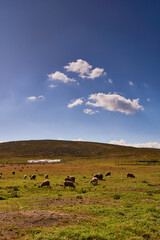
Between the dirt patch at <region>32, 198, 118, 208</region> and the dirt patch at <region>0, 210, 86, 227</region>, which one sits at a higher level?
the dirt patch at <region>0, 210, 86, 227</region>

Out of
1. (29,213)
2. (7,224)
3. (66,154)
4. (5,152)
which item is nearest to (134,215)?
(29,213)

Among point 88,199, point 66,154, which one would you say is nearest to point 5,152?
point 66,154

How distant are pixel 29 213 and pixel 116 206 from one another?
651cm

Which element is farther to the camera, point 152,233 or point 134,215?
point 134,215

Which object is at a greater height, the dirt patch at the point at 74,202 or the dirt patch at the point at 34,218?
the dirt patch at the point at 34,218

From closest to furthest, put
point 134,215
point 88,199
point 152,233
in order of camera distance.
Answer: point 152,233, point 134,215, point 88,199

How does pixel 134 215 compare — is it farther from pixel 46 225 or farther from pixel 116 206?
pixel 46 225

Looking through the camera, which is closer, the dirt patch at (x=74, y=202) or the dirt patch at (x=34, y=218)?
the dirt patch at (x=34, y=218)

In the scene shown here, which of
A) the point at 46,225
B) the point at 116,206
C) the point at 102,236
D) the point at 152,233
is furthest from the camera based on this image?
the point at 116,206

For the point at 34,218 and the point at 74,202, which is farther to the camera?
the point at 74,202

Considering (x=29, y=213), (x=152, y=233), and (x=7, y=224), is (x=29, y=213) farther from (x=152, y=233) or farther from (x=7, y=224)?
(x=152, y=233)

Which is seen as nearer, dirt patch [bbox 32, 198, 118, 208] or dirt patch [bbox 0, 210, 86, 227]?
dirt patch [bbox 0, 210, 86, 227]

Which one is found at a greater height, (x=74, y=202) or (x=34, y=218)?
(x=34, y=218)

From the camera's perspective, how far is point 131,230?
9.55 meters
